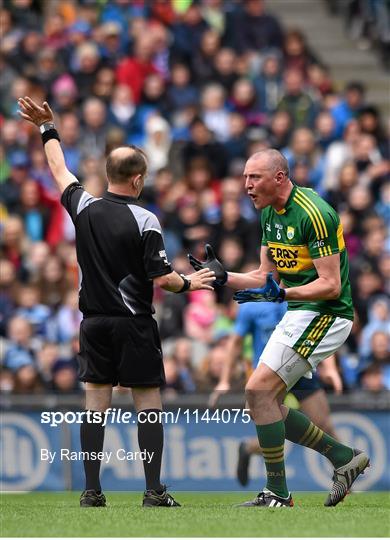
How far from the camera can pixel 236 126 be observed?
18.7 metres

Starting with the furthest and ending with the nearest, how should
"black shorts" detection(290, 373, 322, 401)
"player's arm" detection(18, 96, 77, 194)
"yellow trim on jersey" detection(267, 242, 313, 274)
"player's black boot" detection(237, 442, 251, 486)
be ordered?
"player's black boot" detection(237, 442, 251, 486) → "black shorts" detection(290, 373, 322, 401) → "player's arm" detection(18, 96, 77, 194) → "yellow trim on jersey" detection(267, 242, 313, 274)

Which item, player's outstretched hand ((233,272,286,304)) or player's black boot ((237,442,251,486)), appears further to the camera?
player's black boot ((237,442,251,486))

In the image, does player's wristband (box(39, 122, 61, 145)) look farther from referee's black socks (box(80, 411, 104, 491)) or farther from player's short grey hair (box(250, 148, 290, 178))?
referee's black socks (box(80, 411, 104, 491))

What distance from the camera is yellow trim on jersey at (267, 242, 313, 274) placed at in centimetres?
931

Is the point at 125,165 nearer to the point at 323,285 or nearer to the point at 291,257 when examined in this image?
the point at 291,257

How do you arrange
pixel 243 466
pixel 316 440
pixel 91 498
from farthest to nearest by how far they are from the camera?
pixel 243 466
pixel 316 440
pixel 91 498

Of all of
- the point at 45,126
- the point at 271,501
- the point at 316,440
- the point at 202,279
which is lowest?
the point at 271,501

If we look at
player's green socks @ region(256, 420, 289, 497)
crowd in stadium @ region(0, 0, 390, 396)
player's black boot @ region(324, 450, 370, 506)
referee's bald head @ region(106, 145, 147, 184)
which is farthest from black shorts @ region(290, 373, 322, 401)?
crowd in stadium @ region(0, 0, 390, 396)

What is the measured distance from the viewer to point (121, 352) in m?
9.13

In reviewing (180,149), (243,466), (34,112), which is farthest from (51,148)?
(180,149)

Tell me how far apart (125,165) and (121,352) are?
113cm

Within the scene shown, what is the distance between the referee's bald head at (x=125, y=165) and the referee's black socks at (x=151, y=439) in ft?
4.67

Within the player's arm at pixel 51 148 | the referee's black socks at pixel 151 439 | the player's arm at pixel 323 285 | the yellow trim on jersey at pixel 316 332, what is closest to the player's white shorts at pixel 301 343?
the yellow trim on jersey at pixel 316 332

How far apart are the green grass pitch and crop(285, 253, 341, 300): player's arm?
50.3 inches
